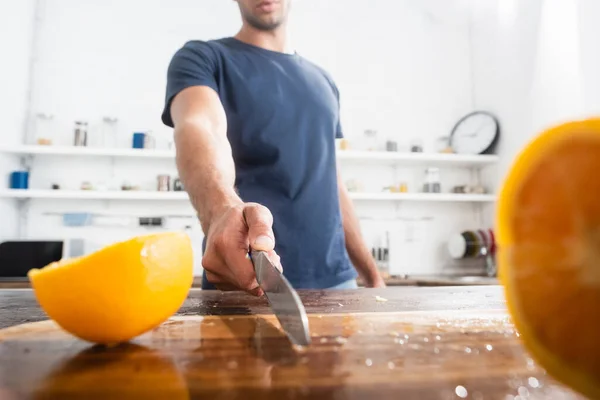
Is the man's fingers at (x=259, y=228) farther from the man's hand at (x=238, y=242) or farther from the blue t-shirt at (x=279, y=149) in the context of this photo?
the blue t-shirt at (x=279, y=149)

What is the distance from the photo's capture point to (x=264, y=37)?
1.40 metres

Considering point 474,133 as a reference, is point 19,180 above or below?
below

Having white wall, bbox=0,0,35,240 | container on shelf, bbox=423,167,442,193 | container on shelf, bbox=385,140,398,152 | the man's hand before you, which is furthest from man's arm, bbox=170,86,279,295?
container on shelf, bbox=423,167,442,193

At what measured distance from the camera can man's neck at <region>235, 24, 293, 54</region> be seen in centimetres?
139

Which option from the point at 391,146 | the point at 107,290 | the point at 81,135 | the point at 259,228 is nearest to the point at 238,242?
the point at 259,228

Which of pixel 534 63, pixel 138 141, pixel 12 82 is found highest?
pixel 534 63

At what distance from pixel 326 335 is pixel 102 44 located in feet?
10.2

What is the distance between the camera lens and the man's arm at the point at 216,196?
0.67 m

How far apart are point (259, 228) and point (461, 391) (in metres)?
0.38

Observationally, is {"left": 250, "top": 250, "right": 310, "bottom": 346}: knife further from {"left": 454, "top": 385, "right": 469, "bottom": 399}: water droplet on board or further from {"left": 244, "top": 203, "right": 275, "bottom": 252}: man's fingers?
{"left": 454, "top": 385, "right": 469, "bottom": 399}: water droplet on board

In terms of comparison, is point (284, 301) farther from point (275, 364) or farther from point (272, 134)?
point (272, 134)

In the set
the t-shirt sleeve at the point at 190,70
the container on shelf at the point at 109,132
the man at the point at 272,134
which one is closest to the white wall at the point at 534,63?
the man at the point at 272,134

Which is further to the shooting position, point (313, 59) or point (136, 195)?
point (313, 59)

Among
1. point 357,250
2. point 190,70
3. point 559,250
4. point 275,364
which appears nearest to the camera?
point 559,250
